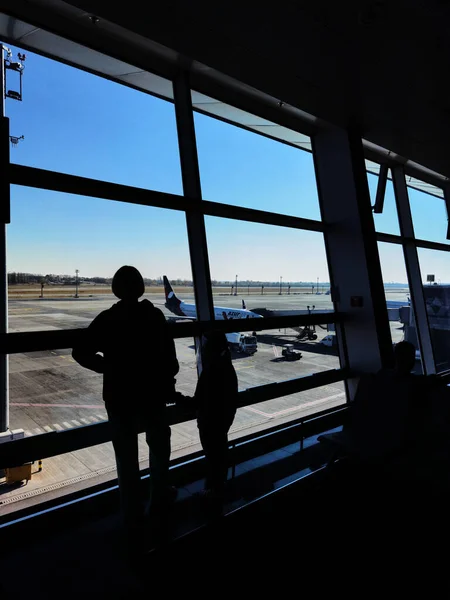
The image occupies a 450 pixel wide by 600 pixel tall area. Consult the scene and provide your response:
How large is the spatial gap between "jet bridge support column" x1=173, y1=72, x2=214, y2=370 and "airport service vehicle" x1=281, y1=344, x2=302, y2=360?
5.88ft

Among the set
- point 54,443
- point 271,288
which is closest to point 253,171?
point 271,288

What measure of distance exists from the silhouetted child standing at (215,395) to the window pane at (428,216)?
17.7 ft

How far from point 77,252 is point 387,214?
4944 millimetres

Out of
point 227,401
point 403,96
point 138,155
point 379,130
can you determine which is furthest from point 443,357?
point 138,155

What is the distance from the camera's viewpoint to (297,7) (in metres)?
2.28

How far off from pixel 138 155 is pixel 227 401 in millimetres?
2356

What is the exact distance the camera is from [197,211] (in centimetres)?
333

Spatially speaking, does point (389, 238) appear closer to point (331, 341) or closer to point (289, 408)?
point (331, 341)

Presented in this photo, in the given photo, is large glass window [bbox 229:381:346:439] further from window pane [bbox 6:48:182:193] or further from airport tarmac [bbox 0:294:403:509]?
window pane [bbox 6:48:182:193]

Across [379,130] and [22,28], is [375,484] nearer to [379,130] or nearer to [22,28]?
[379,130]

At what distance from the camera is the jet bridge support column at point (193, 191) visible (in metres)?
3.37

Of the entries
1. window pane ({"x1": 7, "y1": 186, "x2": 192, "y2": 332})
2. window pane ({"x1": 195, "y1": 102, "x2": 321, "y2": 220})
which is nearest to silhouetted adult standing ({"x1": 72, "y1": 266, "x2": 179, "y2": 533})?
window pane ({"x1": 7, "y1": 186, "x2": 192, "y2": 332})

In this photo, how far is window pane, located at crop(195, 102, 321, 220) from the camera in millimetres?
3596

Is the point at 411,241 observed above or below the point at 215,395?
above
